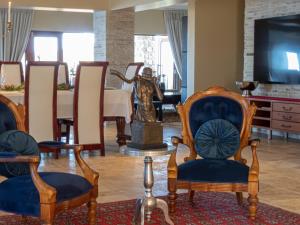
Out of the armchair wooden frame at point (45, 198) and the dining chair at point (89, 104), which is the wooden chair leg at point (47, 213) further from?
the dining chair at point (89, 104)

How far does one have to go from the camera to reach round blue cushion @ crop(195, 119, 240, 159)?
178 inches

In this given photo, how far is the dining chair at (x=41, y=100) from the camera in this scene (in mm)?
6649

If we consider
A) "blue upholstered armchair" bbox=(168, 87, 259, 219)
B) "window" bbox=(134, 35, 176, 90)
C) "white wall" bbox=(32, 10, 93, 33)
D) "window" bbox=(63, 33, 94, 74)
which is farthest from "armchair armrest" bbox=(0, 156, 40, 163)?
"window" bbox=(134, 35, 176, 90)

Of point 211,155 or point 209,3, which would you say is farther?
point 209,3

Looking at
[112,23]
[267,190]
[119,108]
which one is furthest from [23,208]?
[112,23]

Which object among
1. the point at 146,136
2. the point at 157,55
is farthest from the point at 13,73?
the point at 157,55

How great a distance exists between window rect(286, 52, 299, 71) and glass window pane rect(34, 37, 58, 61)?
21.9 ft

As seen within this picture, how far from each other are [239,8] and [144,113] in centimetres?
715

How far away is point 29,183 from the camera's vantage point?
355 cm

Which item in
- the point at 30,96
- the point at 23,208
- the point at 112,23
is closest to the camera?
the point at 23,208

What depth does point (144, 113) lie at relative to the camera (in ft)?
11.8

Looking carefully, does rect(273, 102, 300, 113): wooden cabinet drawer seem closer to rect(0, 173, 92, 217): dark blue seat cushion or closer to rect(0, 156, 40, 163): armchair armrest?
rect(0, 173, 92, 217): dark blue seat cushion

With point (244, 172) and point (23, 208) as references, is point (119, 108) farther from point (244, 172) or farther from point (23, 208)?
point (23, 208)

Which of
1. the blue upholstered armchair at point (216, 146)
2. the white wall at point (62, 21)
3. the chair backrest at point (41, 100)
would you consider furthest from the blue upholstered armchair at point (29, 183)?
the white wall at point (62, 21)
